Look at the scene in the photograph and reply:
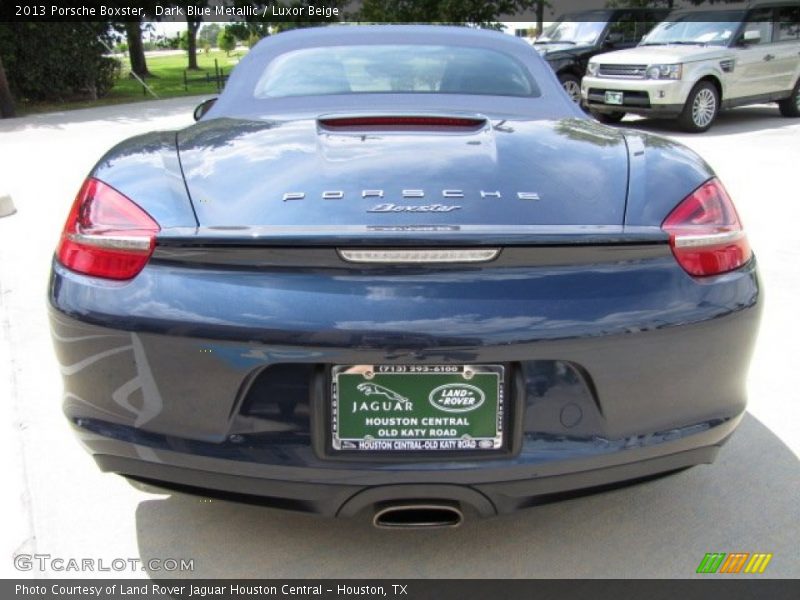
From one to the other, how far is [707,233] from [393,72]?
1.60m

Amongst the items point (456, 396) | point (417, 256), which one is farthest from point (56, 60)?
point (456, 396)

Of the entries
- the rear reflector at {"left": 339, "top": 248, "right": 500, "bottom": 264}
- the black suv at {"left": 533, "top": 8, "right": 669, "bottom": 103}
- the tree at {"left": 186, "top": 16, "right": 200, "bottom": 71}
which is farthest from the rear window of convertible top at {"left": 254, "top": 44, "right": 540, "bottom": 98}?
the tree at {"left": 186, "top": 16, "right": 200, "bottom": 71}

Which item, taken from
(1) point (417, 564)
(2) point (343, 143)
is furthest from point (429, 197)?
(1) point (417, 564)

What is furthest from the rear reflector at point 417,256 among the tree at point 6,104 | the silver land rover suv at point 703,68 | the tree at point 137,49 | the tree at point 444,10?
the tree at point 444,10

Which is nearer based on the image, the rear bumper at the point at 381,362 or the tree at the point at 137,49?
the rear bumper at the point at 381,362

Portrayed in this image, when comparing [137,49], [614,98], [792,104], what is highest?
[137,49]

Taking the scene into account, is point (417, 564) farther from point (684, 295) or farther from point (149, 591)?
point (684, 295)

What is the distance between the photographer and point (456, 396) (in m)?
1.98

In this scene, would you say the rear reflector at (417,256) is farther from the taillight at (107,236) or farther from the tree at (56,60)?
the tree at (56,60)

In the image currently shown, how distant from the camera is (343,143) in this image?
2.41 metres

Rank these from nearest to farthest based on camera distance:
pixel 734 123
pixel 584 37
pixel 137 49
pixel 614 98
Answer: pixel 614 98 → pixel 734 123 → pixel 584 37 → pixel 137 49

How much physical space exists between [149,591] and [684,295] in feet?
5.42

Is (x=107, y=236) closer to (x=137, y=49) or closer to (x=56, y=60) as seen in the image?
(x=56, y=60)

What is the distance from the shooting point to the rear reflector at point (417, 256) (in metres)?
1.95
